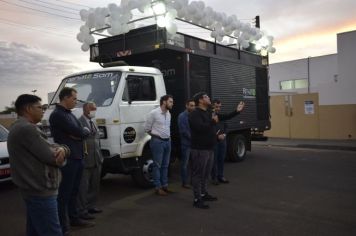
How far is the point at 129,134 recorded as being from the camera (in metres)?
7.37

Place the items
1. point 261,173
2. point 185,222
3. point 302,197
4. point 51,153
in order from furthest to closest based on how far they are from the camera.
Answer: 1. point 261,173
2. point 302,197
3. point 185,222
4. point 51,153

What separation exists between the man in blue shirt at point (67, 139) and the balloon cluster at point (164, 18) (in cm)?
375

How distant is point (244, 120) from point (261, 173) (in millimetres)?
2214

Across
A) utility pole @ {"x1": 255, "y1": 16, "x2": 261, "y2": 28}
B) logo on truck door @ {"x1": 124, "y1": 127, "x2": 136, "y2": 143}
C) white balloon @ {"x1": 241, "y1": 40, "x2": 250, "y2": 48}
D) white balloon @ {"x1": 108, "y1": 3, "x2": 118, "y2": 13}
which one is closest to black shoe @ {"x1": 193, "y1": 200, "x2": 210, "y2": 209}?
logo on truck door @ {"x1": 124, "y1": 127, "x2": 136, "y2": 143}

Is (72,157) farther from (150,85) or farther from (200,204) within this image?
(150,85)

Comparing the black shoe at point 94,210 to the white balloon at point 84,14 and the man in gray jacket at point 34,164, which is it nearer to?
the man in gray jacket at point 34,164

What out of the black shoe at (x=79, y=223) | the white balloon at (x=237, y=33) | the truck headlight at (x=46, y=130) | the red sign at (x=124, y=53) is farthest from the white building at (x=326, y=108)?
the black shoe at (x=79, y=223)

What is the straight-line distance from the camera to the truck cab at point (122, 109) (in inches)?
280

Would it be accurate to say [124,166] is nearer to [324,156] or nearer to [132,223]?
[132,223]

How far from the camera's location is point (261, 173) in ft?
30.9

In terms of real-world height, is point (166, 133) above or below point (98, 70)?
below

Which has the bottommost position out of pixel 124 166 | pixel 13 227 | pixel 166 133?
pixel 13 227

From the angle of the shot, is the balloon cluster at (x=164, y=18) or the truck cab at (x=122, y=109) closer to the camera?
the truck cab at (x=122, y=109)

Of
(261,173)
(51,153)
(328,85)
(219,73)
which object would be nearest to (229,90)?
(219,73)
